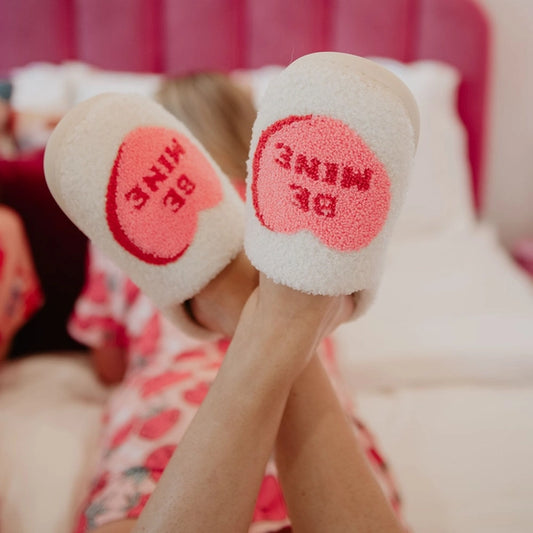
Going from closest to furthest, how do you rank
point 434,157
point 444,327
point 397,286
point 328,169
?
point 328,169 < point 444,327 < point 397,286 < point 434,157

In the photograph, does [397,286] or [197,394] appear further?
[397,286]

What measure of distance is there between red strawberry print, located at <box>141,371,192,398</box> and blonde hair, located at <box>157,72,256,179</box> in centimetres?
27

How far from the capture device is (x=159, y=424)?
0.64 meters

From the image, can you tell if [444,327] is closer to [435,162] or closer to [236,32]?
[435,162]

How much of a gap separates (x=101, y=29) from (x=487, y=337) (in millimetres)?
1105

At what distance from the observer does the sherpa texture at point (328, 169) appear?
39 cm

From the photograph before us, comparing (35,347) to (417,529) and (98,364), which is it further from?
(417,529)

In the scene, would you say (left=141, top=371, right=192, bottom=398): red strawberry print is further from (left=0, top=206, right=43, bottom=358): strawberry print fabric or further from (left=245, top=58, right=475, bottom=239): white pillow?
(left=245, top=58, right=475, bottom=239): white pillow

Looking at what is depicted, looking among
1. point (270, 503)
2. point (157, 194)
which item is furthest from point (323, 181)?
point (270, 503)

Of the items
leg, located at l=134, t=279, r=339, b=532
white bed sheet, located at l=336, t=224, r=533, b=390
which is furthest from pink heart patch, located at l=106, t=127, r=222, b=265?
white bed sheet, located at l=336, t=224, r=533, b=390

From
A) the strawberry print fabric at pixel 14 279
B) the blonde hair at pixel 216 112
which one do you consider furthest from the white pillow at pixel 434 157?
the strawberry print fabric at pixel 14 279

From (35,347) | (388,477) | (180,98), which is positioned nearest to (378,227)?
(388,477)

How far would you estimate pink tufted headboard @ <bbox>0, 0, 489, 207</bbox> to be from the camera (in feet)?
4.42

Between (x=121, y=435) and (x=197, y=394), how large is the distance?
10 cm
